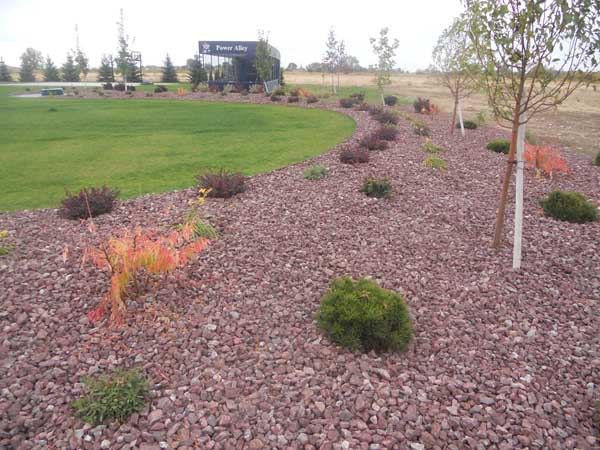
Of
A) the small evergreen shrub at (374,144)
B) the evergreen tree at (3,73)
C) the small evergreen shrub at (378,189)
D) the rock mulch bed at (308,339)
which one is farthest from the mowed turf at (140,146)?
the evergreen tree at (3,73)

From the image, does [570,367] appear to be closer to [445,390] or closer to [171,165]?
[445,390]

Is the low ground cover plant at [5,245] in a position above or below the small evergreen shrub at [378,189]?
below

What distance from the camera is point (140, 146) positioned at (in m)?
12.5

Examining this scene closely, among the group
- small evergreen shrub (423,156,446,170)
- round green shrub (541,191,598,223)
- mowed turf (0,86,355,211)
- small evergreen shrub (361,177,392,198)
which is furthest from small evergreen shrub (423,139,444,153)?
round green shrub (541,191,598,223)

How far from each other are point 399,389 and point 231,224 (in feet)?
12.4

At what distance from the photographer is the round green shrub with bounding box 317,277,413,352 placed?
3.82 metres

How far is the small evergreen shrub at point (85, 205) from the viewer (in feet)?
21.3

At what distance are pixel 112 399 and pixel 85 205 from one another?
4260 mm

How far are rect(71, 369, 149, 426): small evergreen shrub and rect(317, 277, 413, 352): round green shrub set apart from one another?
5.62 feet

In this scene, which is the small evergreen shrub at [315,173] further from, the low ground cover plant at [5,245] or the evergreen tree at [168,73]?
the evergreen tree at [168,73]

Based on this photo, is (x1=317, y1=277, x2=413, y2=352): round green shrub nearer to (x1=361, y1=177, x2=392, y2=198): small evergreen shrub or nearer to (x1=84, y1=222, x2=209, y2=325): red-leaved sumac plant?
(x1=84, y1=222, x2=209, y2=325): red-leaved sumac plant

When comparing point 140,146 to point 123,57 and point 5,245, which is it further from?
point 123,57

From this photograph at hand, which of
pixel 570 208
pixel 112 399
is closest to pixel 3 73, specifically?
pixel 112 399

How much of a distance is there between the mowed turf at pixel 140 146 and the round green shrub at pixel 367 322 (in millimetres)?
5257
